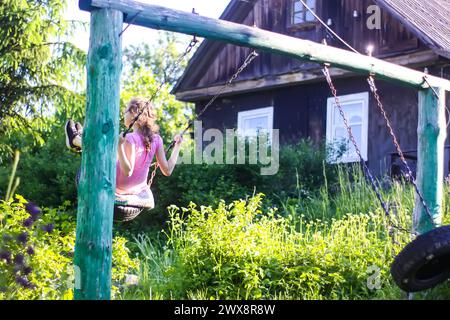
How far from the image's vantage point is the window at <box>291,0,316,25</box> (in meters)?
16.0

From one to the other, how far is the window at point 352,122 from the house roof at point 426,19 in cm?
171

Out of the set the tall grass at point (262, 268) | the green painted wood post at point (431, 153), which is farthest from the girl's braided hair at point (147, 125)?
the green painted wood post at point (431, 153)

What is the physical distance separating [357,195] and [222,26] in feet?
17.3

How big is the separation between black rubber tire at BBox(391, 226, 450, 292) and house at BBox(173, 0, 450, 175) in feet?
20.5

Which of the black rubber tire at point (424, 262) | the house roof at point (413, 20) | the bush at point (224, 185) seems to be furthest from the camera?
the house roof at point (413, 20)

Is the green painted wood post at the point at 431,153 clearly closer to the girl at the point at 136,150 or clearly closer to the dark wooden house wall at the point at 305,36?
the girl at the point at 136,150

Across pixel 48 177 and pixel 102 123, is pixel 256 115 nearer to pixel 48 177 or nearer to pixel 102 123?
pixel 48 177

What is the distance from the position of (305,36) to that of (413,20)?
2760mm

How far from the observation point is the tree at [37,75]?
45.0 feet

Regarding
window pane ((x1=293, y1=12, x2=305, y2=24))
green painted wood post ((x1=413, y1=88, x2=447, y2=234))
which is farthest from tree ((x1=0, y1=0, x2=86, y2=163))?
green painted wood post ((x1=413, y1=88, x2=447, y2=234))

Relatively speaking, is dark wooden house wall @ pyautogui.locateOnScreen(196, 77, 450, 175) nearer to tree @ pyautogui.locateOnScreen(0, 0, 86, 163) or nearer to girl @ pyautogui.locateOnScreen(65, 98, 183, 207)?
tree @ pyautogui.locateOnScreen(0, 0, 86, 163)
